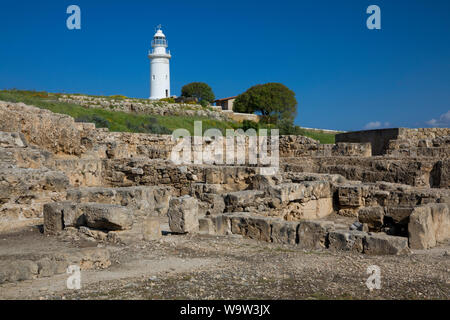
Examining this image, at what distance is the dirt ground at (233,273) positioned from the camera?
408 cm

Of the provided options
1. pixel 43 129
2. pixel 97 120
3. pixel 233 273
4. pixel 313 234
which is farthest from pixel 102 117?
pixel 233 273

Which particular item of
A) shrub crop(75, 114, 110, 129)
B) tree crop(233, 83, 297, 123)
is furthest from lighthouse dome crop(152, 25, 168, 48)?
shrub crop(75, 114, 110, 129)

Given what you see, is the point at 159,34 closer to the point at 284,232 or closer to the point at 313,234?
the point at 284,232

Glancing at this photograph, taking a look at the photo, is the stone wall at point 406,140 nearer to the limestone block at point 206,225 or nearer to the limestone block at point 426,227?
the limestone block at point 426,227

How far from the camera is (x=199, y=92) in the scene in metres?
61.9

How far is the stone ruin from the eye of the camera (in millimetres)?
6625

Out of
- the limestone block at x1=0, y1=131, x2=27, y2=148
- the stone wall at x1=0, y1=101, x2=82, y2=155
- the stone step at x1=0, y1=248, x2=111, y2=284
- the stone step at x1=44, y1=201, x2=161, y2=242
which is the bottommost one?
the stone step at x1=0, y1=248, x2=111, y2=284

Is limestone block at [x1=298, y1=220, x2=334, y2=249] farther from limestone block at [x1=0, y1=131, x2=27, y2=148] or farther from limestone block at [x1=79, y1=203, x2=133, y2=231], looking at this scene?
limestone block at [x1=0, y1=131, x2=27, y2=148]

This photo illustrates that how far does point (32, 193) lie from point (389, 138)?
13.5 metres

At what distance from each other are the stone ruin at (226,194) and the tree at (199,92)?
153ft

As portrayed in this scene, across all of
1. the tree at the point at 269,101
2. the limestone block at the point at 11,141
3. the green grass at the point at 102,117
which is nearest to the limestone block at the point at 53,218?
the limestone block at the point at 11,141

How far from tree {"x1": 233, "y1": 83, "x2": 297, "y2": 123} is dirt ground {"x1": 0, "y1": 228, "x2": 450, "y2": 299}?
44455 mm

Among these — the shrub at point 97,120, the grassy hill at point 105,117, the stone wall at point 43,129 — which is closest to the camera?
the stone wall at point 43,129

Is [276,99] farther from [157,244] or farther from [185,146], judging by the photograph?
[157,244]
